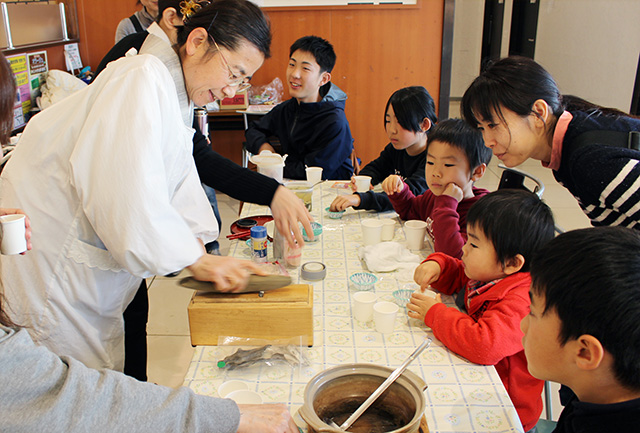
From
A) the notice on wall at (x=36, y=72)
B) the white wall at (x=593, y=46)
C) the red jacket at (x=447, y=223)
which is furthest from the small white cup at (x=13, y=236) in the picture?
the white wall at (x=593, y=46)

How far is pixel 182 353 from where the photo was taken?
270 cm

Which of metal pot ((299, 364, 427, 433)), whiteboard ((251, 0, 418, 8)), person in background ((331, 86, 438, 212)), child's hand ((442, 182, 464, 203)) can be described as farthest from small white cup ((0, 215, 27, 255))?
whiteboard ((251, 0, 418, 8))

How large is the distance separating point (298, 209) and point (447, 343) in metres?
0.62

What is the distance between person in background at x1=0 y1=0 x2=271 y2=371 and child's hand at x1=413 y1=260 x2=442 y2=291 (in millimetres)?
509

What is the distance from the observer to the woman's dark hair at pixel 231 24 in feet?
4.51

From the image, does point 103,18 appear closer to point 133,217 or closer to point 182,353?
point 182,353

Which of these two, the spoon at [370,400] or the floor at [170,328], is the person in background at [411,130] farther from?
the spoon at [370,400]

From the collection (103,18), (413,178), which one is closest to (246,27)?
(413,178)

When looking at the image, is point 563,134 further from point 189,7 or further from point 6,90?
point 6,90

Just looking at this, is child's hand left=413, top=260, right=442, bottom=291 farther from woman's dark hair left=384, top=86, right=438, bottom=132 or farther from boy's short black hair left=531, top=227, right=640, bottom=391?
woman's dark hair left=384, top=86, right=438, bottom=132

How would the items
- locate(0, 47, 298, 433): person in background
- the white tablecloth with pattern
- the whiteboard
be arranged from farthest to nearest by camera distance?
1. the whiteboard
2. the white tablecloth with pattern
3. locate(0, 47, 298, 433): person in background

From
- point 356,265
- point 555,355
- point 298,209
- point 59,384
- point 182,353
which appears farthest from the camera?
point 182,353

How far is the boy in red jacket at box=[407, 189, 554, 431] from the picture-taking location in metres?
1.25

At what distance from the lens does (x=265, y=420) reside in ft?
3.11
